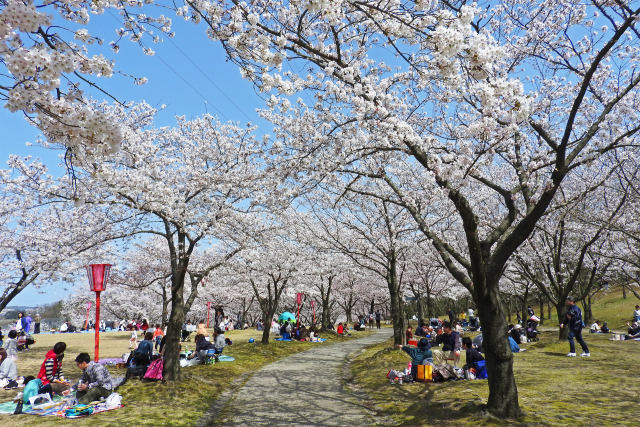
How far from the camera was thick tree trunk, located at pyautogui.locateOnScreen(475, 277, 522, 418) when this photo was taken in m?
5.87

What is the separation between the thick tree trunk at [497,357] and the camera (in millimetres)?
5867

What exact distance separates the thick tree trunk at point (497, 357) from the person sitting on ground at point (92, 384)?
7207 millimetres

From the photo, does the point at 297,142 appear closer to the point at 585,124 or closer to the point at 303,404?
the point at 303,404

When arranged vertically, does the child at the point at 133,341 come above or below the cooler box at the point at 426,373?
below

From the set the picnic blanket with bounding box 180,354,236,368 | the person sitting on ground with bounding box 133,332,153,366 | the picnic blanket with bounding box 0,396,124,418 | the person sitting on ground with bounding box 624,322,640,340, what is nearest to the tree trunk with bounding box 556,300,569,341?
the person sitting on ground with bounding box 624,322,640,340

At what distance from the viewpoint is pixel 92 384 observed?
779 cm

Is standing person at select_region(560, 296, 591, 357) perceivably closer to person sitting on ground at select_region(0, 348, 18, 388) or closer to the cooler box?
the cooler box

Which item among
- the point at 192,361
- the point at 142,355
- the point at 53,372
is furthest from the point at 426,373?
the point at 53,372

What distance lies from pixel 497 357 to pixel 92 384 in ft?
24.9

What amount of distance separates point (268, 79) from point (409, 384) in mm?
7468

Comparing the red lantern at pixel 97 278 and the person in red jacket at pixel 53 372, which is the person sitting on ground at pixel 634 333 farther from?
the person in red jacket at pixel 53 372

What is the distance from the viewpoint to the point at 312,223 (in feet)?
65.3

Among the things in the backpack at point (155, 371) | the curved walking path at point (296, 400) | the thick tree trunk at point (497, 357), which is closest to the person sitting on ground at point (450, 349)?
the curved walking path at point (296, 400)

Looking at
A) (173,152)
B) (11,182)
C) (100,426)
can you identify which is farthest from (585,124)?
(11,182)
